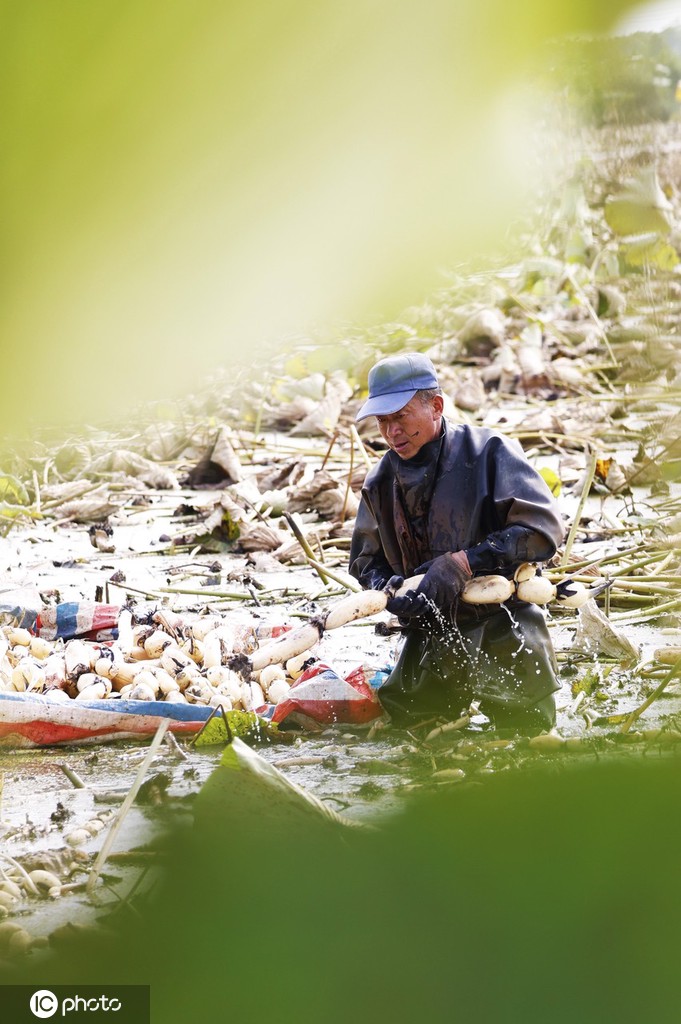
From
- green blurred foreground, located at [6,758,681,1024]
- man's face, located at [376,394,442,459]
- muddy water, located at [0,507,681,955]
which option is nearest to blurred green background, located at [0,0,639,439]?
green blurred foreground, located at [6,758,681,1024]

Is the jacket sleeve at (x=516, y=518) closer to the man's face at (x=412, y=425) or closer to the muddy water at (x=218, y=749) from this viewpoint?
the man's face at (x=412, y=425)

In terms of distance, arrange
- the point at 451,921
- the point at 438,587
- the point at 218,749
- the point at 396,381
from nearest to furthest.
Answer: the point at 451,921, the point at 438,587, the point at 396,381, the point at 218,749

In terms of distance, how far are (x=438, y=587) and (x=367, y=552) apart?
1.33 ft

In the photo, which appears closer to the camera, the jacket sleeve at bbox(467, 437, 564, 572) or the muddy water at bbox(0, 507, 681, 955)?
the muddy water at bbox(0, 507, 681, 955)

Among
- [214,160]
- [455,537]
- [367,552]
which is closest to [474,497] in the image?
[455,537]

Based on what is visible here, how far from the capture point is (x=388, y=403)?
246 cm

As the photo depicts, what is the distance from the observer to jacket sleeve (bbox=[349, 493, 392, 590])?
2.71 metres

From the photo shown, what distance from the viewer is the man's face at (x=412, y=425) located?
2498mm

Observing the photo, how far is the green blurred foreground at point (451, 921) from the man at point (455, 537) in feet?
6.97

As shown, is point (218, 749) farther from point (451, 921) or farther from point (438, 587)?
point (451, 921)

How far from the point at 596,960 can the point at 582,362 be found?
646cm

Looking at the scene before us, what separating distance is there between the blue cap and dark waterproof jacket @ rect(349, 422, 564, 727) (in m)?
0.16

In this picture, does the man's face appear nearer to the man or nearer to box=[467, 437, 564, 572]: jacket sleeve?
the man

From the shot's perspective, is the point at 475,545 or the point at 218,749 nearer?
the point at 475,545
